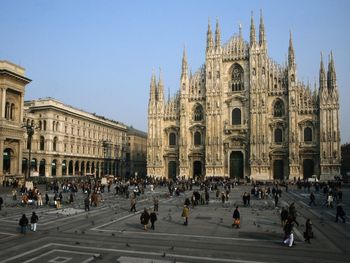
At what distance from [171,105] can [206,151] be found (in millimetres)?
11708

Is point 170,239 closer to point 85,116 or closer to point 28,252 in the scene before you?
point 28,252

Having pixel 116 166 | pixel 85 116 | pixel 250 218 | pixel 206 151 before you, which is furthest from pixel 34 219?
pixel 116 166

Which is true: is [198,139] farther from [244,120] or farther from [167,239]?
[167,239]

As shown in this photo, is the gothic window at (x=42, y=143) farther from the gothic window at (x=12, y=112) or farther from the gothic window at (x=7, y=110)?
the gothic window at (x=7, y=110)

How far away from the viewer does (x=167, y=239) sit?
53.8 feet

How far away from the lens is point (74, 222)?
20875mm

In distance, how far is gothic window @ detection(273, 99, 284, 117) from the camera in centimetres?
6128

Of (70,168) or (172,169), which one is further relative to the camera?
(70,168)

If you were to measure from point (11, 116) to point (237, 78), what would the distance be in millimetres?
38616

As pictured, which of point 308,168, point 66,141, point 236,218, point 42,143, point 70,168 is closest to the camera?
point 236,218

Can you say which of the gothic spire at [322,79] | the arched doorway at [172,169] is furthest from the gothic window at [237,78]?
the arched doorway at [172,169]

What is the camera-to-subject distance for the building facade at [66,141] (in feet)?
206

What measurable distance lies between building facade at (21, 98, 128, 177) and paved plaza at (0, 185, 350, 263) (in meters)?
34.0

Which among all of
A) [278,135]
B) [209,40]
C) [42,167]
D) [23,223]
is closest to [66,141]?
[42,167]
